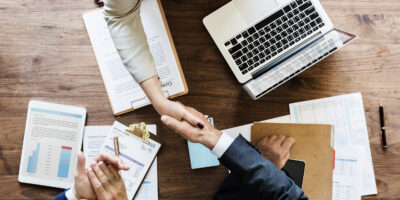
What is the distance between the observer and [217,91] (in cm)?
128

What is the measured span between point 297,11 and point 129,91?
0.72 metres

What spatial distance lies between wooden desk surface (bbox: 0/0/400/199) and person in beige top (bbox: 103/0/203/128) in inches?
7.6

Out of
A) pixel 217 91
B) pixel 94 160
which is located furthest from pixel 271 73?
pixel 94 160

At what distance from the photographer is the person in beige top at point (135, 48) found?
107 cm

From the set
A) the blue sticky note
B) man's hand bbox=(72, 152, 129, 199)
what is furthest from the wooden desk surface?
man's hand bbox=(72, 152, 129, 199)

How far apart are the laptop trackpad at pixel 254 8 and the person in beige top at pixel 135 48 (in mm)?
394

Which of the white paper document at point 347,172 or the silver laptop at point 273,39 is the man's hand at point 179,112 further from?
the white paper document at point 347,172

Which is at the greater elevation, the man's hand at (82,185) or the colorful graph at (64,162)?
the colorful graph at (64,162)

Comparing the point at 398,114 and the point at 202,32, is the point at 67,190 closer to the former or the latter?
the point at 202,32

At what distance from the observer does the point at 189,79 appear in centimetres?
128

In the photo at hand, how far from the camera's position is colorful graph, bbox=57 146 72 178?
129 cm

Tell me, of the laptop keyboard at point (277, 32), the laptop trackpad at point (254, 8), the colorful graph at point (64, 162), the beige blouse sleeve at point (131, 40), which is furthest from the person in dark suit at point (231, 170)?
the laptop trackpad at point (254, 8)

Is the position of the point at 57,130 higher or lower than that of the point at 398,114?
higher

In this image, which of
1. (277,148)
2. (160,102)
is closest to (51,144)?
(160,102)
